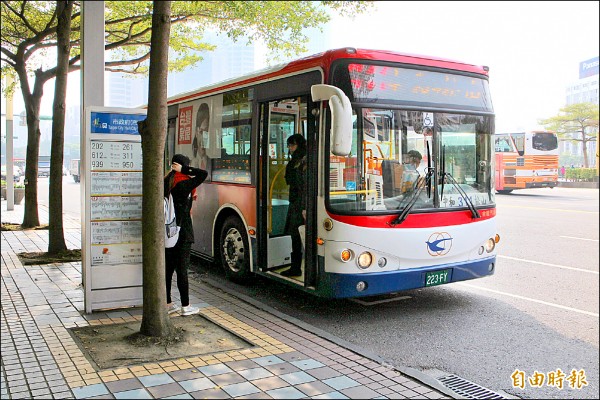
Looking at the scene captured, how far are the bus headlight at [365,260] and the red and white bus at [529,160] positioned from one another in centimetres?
2433

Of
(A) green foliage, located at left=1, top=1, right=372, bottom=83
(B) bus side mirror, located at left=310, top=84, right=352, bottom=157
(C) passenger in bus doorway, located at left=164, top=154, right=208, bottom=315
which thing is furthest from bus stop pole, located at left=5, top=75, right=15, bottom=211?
(B) bus side mirror, located at left=310, top=84, right=352, bottom=157

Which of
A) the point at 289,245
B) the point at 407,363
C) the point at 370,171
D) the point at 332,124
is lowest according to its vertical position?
the point at 407,363

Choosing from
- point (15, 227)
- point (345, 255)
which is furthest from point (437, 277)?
point (15, 227)

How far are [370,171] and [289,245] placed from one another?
1.83 m

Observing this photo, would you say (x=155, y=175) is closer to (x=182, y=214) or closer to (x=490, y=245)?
(x=182, y=214)

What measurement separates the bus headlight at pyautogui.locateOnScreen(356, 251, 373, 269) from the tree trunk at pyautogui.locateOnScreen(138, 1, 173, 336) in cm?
201

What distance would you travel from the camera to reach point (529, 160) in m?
28.8

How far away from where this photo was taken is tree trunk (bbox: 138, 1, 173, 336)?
208 inches

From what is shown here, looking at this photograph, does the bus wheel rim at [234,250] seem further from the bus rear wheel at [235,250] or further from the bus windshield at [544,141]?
the bus windshield at [544,141]

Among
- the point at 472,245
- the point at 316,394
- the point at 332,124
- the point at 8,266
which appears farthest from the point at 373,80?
the point at 8,266

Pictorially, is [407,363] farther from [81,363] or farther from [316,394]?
[81,363]

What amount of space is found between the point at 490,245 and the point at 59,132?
763 cm

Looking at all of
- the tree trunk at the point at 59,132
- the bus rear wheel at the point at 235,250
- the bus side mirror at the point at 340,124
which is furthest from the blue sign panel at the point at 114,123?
the tree trunk at the point at 59,132

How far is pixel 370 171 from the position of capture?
622cm
